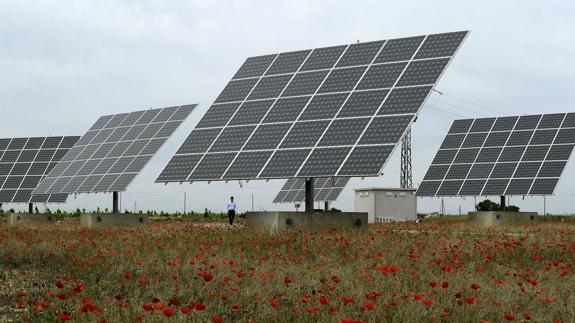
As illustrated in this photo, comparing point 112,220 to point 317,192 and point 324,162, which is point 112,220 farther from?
point 317,192

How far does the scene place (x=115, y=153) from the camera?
35.9 metres

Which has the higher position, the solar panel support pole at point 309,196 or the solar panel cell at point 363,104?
the solar panel cell at point 363,104

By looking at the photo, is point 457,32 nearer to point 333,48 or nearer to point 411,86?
point 411,86

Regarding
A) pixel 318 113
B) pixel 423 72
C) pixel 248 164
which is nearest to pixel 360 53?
pixel 423 72

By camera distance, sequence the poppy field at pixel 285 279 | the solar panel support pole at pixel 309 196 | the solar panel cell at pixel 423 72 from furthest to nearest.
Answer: the solar panel support pole at pixel 309 196, the solar panel cell at pixel 423 72, the poppy field at pixel 285 279

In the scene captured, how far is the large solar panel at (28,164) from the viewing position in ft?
144

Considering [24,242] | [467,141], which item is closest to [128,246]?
[24,242]

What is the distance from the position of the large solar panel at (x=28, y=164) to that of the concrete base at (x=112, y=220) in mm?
12498

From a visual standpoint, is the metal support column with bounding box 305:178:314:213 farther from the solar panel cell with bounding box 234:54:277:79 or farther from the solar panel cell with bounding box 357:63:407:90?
the solar panel cell with bounding box 234:54:277:79

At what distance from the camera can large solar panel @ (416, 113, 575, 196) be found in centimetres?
3575

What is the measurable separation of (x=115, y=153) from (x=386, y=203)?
15205mm

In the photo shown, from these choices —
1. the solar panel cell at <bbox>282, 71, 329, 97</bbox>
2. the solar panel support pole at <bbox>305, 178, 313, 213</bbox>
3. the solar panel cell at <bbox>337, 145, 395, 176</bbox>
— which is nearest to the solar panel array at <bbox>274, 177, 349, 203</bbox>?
the solar panel cell at <bbox>282, 71, 329, 97</bbox>

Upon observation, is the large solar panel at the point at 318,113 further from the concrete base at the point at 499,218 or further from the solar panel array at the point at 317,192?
the solar panel array at the point at 317,192

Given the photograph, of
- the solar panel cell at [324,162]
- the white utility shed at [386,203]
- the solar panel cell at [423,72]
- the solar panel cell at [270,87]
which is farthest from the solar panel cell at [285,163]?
the white utility shed at [386,203]
